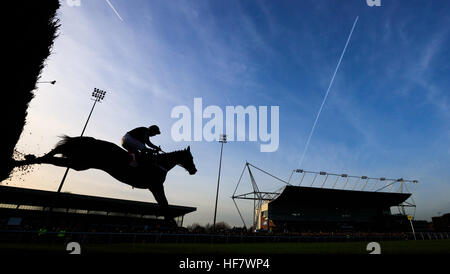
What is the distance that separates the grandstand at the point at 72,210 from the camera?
32062 millimetres

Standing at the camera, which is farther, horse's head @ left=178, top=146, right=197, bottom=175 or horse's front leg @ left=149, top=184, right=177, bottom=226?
horse's head @ left=178, top=146, right=197, bottom=175

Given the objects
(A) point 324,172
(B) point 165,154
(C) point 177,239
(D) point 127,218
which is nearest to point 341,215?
(A) point 324,172

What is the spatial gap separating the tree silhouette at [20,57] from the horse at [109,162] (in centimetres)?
68

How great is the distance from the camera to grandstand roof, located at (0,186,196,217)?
31.6m

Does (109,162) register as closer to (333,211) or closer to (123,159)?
(123,159)

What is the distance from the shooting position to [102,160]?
13.4ft

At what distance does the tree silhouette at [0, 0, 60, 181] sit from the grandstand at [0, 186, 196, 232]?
28.3 meters

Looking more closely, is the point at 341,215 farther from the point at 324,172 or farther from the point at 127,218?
the point at 127,218

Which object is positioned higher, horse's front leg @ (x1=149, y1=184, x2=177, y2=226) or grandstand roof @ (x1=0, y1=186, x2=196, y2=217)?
grandstand roof @ (x1=0, y1=186, x2=196, y2=217)

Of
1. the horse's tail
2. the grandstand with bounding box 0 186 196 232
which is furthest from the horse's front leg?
the grandstand with bounding box 0 186 196 232

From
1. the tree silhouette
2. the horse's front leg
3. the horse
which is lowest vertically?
the horse's front leg

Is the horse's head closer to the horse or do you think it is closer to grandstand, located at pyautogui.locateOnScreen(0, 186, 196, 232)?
the horse

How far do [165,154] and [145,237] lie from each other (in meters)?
11.3

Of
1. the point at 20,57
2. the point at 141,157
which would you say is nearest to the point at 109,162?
the point at 141,157
